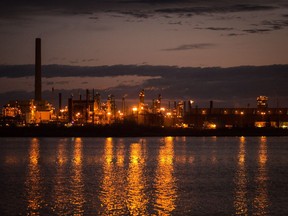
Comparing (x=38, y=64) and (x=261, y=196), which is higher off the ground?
(x=38, y=64)

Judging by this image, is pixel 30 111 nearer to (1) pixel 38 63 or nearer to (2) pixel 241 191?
(1) pixel 38 63

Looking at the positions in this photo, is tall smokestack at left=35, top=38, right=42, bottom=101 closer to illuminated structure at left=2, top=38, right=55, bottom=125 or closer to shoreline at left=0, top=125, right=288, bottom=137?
illuminated structure at left=2, top=38, right=55, bottom=125

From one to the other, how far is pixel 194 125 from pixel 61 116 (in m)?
35.4

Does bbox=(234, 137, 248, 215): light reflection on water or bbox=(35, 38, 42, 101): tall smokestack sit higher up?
bbox=(35, 38, 42, 101): tall smokestack

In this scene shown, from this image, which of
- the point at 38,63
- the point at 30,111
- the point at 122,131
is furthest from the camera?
the point at 122,131

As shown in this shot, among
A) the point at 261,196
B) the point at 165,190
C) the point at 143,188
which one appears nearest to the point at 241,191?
the point at 261,196

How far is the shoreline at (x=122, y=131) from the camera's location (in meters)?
134

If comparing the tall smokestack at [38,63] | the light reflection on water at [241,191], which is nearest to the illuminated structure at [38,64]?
the tall smokestack at [38,63]

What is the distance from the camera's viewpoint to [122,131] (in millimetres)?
143625

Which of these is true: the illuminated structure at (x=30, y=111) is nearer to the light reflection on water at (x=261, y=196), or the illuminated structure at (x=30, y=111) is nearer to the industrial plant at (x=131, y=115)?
the industrial plant at (x=131, y=115)

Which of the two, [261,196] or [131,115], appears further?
[131,115]

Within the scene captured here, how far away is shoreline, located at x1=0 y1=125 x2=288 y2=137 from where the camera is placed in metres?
134

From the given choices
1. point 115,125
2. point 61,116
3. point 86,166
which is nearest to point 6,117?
point 61,116

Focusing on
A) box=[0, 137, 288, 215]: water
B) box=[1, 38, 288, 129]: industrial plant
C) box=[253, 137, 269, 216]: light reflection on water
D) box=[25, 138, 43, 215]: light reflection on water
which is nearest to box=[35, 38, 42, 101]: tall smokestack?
box=[1, 38, 288, 129]: industrial plant
